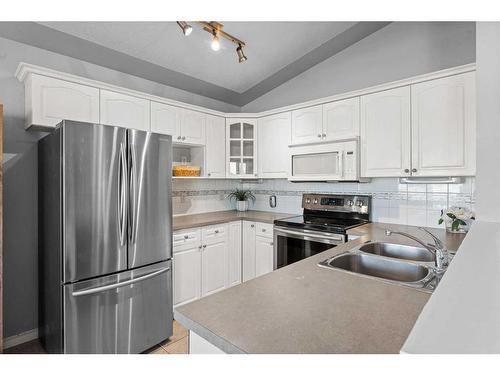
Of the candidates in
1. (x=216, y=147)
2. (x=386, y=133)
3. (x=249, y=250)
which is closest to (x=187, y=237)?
(x=249, y=250)

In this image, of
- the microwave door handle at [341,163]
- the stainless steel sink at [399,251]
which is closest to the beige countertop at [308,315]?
the stainless steel sink at [399,251]

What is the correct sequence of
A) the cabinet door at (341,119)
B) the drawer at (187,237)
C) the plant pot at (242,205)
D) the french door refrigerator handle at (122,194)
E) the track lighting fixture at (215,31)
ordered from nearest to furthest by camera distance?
the french door refrigerator handle at (122,194) < the track lighting fixture at (215,31) < the drawer at (187,237) < the cabinet door at (341,119) < the plant pot at (242,205)

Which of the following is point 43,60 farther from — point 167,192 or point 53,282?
point 53,282

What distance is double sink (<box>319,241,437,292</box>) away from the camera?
4.66ft

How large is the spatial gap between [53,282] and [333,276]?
6.26ft

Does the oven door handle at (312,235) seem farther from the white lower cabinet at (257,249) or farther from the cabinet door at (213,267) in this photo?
the cabinet door at (213,267)

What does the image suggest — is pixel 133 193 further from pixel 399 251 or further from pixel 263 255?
pixel 399 251

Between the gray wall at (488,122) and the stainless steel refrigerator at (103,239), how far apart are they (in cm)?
203

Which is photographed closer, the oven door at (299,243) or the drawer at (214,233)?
the oven door at (299,243)

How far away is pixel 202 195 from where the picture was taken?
3.69m

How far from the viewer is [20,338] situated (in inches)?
90.1

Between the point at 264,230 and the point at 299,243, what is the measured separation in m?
0.50

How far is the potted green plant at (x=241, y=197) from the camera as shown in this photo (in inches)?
155
